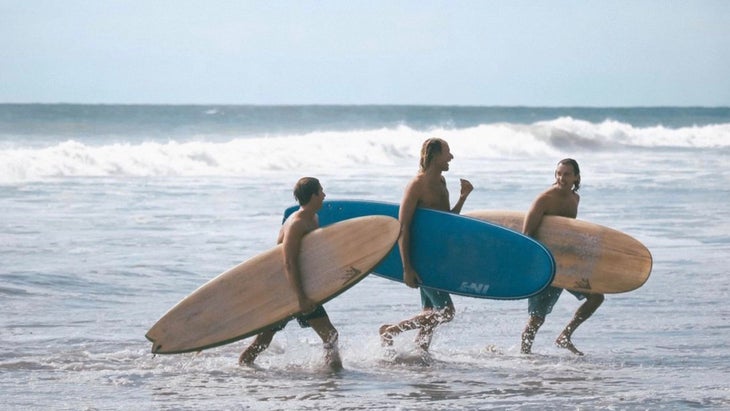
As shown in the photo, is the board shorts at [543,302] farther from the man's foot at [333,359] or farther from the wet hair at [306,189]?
the wet hair at [306,189]

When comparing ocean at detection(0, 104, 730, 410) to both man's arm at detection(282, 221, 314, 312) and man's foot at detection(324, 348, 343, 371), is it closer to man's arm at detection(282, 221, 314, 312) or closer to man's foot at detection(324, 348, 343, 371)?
man's foot at detection(324, 348, 343, 371)

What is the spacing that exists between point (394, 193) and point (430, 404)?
14.4m

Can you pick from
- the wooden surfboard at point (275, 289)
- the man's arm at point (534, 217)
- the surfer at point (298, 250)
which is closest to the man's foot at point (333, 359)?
the surfer at point (298, 250)

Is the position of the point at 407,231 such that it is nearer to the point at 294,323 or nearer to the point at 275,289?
the point at 275,289

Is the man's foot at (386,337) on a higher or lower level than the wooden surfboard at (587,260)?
lower

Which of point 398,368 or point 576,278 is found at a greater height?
point 576,278

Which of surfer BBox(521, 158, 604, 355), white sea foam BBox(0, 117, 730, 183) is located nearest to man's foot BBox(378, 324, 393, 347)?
surfer BBox(521, 158, 604, 355)

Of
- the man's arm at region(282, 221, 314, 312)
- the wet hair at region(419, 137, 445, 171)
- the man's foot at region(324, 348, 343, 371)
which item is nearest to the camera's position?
the man's arm at region(282, 221, 314, 312)

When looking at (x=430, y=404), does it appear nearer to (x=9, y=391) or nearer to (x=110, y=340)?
(x=9, y=391)

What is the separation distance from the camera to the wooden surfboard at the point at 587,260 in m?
7.33

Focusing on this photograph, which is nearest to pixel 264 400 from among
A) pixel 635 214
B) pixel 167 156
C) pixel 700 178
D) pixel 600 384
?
pixel 600 384

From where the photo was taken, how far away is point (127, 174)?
25.1m

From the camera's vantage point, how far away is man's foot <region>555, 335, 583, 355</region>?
7263 millimetres

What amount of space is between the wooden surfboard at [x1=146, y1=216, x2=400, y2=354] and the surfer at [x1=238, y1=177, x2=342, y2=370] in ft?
0.21
